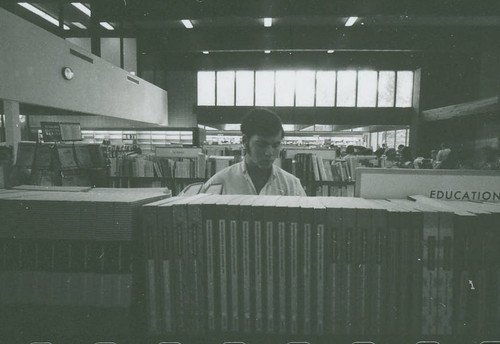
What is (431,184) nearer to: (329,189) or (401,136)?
(329,189)

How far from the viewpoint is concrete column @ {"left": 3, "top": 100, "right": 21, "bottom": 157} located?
20.5 ft

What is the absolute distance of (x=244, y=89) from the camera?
1434cm

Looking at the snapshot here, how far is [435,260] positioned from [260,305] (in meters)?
0.49

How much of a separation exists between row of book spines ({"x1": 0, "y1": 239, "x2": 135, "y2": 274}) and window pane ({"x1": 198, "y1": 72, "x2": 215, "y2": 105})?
14170 millimetres

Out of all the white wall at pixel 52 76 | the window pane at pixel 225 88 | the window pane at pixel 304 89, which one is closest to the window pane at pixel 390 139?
the window pane at pixel 304 89

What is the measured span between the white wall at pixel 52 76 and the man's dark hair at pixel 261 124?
562cm

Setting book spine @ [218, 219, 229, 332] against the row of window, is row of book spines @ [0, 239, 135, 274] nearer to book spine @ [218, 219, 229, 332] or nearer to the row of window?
book spine @ [218, 219, 229, 332]

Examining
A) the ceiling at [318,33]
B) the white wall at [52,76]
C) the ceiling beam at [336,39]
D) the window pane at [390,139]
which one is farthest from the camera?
the window pane at [390,139]

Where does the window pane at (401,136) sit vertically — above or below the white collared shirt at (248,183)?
above

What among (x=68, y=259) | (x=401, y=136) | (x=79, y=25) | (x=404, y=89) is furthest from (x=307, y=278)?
(x=401, y=136)

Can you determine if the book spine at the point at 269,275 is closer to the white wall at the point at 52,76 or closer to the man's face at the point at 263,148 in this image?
the man's face at the point at 263,148

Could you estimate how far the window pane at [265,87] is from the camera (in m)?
14.2

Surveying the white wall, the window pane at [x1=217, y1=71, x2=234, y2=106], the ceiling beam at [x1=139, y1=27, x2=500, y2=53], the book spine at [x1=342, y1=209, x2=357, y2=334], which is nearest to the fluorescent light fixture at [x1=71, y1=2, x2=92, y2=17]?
the white wall

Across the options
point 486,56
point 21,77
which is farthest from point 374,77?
point 21,77
